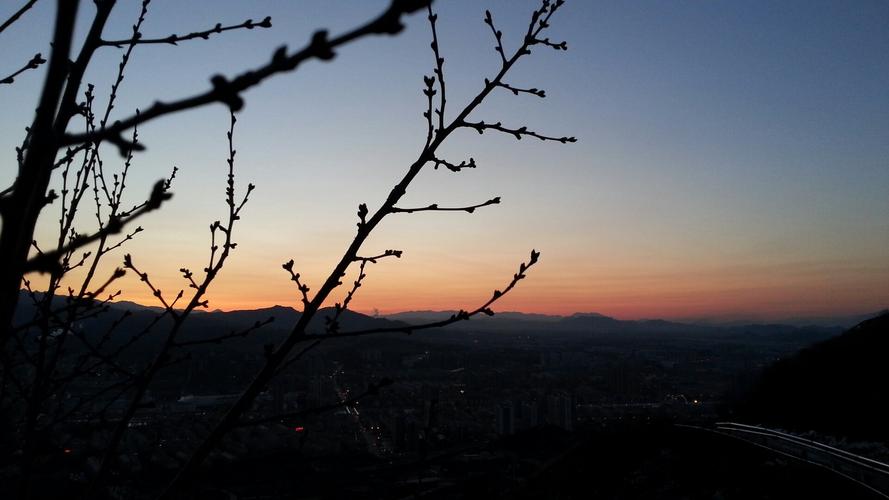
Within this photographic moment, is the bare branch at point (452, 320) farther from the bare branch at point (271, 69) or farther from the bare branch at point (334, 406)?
the bare branch at point (271, 69)

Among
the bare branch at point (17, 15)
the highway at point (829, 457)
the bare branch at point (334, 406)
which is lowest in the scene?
the highway at point (829, 457)

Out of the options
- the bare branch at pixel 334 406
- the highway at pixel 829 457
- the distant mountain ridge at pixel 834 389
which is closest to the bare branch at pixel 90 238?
the bare branch at pixel 334 406

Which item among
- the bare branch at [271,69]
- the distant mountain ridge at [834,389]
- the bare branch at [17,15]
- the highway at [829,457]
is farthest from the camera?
the distant mountain ridge at [834,389]

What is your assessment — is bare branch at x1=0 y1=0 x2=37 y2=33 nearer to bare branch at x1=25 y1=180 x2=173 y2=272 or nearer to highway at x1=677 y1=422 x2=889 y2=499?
bare branch at x1=25 y1=180 x2=173 y2=272

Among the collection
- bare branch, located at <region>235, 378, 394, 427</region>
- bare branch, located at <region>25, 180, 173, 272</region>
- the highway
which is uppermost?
bare branch, located at <region>25, 180, 173, 272</region>

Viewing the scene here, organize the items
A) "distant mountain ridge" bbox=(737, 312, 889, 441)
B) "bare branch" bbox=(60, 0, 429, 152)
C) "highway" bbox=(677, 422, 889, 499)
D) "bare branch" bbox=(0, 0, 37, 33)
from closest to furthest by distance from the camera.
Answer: "bare branch" bbox=(60, 0, 429, 152) → "bare branch" bbox=(0, 0, 37, 33) → "highway" bbox=(677, 422, 889, 499) → "distant mountain ridge" bbox=(737, 312, 889, 441)

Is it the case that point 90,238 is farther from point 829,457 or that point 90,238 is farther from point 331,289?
point 829,457

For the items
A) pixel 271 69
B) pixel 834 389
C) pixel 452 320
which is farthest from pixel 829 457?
pixel 271 69

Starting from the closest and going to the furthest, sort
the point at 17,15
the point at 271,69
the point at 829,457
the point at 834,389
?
the point at 271,69, the point at 17,15, the point at 829,457, the point at 834,389

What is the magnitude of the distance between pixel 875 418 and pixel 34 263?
11329mm

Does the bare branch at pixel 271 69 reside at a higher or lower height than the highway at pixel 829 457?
higher

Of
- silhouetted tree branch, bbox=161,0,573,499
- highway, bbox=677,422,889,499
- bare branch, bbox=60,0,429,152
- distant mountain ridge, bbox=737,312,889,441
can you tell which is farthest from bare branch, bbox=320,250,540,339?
distant mountain ridge, bbox=737,312,889,441

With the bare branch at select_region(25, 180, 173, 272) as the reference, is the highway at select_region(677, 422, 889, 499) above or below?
below

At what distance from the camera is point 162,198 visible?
39.6 inches
